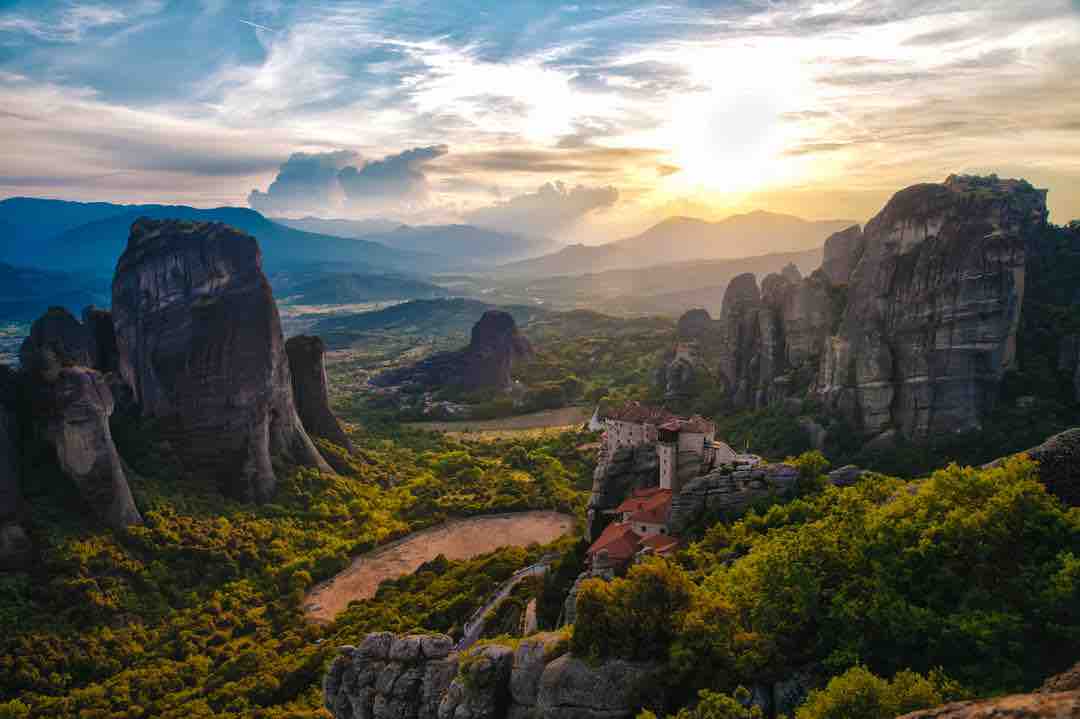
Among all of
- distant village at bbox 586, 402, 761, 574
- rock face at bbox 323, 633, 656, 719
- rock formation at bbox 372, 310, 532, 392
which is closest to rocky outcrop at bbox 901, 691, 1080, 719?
rock face at bbox 323, 633, 656, 719

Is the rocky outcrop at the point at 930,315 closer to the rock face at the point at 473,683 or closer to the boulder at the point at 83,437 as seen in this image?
the rock face at the point at 473,683

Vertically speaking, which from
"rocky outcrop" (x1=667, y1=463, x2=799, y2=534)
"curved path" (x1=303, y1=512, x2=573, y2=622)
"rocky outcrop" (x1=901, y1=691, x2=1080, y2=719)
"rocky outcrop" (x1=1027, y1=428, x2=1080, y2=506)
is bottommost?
"curved path" (x1=303, y1=512, x2=573, y2=622)

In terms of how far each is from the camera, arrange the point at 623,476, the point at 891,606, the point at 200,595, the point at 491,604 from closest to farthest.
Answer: the point at 891,606 → the point at 491,604 → the point at 623,476 → the point at 200,595

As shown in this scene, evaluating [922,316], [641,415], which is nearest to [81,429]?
[641,415]

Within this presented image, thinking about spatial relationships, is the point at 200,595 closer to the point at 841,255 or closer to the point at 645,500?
the point at 645,500

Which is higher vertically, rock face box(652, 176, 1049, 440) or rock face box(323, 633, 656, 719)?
rock face box(652, 176, 1049, 440)

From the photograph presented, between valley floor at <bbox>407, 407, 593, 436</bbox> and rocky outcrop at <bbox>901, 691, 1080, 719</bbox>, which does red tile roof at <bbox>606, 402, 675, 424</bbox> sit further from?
valley floor at <bbox>407, 407, 593, 436</bbox>
